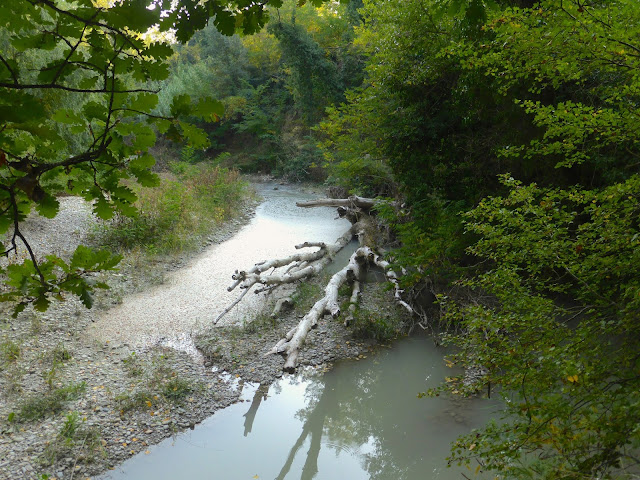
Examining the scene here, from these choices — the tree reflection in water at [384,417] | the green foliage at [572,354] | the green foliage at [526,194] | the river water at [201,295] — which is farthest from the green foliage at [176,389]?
the green foliage at [572,354]

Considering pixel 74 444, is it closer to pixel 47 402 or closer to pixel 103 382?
pixel 47 402

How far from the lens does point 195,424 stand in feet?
15.5

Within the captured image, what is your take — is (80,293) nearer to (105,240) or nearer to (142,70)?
(142,70)

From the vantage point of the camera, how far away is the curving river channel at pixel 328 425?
4.23 metres

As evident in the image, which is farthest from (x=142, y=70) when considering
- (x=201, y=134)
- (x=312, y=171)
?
(x=312, y=171)

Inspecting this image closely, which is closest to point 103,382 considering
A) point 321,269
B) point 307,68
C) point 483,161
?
point 321,269

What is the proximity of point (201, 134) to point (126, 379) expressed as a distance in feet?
16.4

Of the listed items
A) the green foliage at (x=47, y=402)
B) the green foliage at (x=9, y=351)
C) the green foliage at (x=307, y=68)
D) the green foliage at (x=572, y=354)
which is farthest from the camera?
the green foliage at (x=307, y=68)

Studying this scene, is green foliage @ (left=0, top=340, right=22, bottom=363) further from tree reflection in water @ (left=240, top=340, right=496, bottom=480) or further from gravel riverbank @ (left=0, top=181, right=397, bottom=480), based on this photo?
tree reflection in water @ (left=240, top=340, right=496, bottom=480)

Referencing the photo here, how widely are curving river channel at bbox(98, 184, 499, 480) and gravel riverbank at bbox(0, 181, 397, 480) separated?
9.4 inches

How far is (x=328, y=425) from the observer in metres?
5.05

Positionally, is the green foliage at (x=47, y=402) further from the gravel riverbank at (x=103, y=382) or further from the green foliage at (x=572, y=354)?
the green foliage at (x=572, y=354)

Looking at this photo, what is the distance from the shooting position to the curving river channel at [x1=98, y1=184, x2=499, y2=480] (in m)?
4.23

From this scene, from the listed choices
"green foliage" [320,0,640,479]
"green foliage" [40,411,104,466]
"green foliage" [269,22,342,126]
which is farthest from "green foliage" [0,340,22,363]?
"green foliage" [269,22,342,126]
